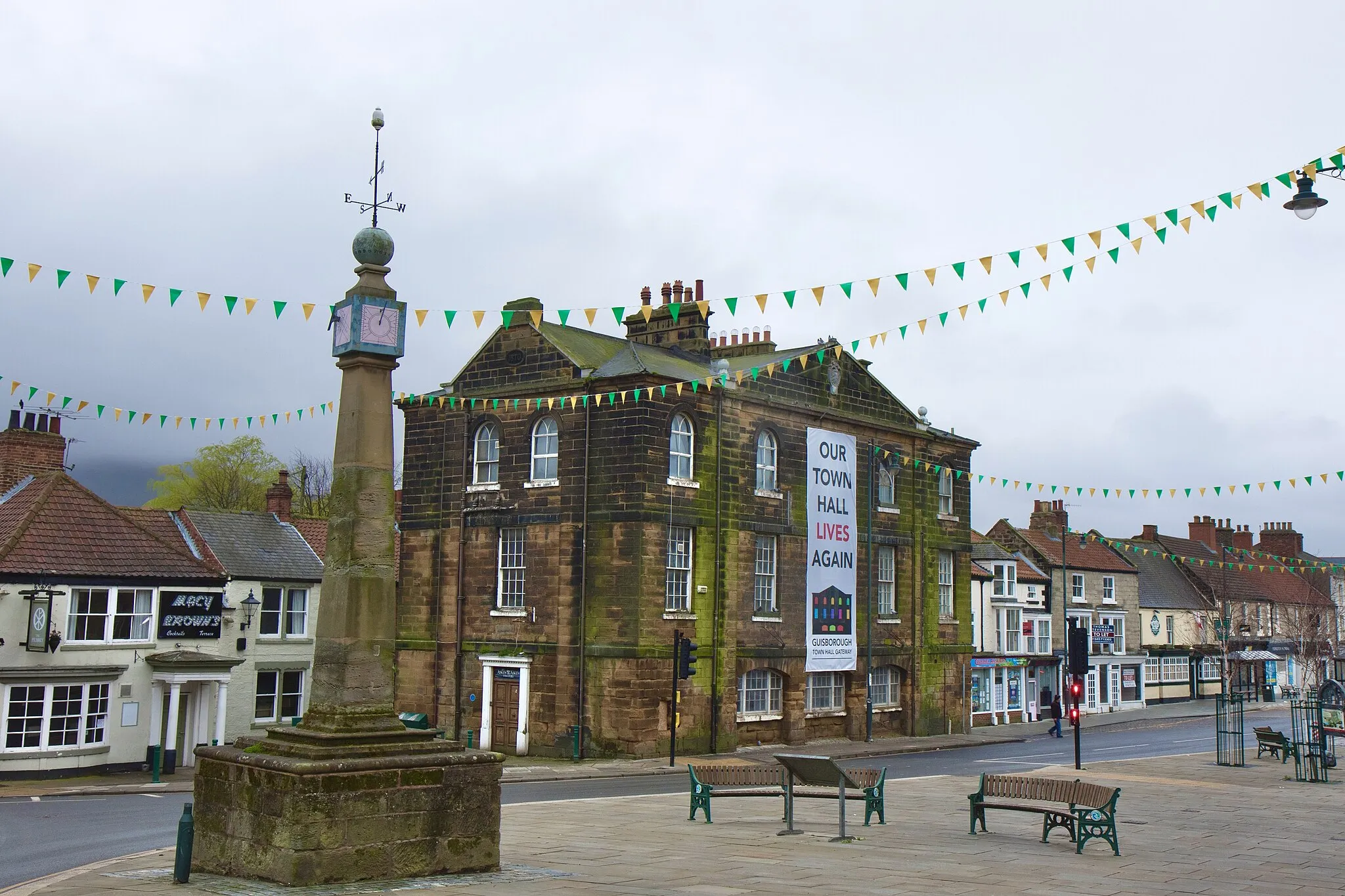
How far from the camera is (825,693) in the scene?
1412 inches

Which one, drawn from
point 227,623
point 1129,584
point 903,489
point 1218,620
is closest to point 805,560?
point 903,489

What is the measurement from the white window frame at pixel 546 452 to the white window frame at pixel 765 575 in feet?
18.9

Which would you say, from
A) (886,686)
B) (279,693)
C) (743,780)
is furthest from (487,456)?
(743,780)

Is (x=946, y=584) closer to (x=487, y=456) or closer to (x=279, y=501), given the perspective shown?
(x=487, y=456)

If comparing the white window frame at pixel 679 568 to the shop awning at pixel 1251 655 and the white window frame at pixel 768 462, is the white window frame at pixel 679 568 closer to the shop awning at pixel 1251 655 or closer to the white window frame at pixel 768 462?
the white window frame at pixel 768 462

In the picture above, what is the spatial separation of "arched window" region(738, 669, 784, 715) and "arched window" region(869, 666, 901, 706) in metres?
4.31

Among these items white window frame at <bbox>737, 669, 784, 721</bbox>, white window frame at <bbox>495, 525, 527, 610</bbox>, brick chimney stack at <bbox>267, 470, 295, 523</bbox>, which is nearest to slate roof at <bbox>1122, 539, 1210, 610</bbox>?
white window frame at <bbox>737, 669, 784, 721</bbox>

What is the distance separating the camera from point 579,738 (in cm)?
2998

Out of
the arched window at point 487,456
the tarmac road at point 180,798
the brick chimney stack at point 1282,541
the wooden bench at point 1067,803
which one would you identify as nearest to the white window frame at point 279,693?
the arched window at point 487,456

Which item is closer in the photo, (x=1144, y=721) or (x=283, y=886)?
(x=283, y=886)

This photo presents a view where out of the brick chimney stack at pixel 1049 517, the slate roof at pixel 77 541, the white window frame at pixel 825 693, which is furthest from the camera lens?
the brick chimney stack at pixel 1049 517

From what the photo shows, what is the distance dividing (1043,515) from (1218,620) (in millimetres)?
12194

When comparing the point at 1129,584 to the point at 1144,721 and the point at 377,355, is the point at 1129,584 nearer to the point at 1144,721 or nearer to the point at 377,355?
the point at 1144,721

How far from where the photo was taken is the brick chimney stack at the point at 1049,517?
57875 mm
